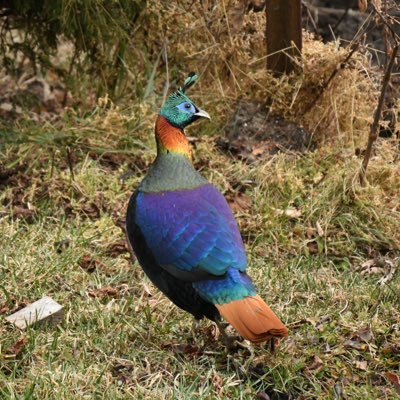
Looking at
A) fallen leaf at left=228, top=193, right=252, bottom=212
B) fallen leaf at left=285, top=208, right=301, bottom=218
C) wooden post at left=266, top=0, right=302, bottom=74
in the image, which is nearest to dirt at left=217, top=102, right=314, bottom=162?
wooden post at left=266, top=0, right=302, bottom=74

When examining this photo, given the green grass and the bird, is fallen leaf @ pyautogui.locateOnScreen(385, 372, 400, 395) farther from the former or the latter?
the bird

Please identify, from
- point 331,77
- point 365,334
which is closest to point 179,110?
point 365,334

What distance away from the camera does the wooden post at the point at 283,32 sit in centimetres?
590

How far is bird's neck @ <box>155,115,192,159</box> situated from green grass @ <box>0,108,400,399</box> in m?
0.70

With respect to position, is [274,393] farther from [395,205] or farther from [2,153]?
[2,153]

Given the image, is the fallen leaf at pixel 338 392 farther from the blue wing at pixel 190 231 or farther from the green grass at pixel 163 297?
the blue wing at pixel 190 231

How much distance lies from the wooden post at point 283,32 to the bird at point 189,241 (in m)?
1.97

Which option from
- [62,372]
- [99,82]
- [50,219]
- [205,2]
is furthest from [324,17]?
[62,372]

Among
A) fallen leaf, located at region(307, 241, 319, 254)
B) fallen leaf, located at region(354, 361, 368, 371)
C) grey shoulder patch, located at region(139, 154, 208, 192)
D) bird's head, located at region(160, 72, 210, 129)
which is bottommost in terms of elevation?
fallen leaf, located at region(307, 241, 319, 254)

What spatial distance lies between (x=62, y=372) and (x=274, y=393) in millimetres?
807

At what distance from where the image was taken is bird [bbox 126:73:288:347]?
359cm

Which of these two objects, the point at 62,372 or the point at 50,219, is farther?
the point at 50,219

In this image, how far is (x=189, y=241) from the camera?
376cm

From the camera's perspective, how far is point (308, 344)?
12.9ft
